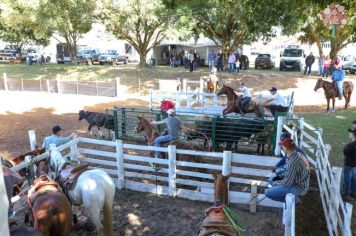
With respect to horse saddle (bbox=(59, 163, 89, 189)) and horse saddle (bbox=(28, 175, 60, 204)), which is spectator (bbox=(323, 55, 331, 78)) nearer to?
horse saddle (bbox=(59, 163, 89, 189))

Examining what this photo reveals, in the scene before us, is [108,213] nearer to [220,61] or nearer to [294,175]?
[294,175]

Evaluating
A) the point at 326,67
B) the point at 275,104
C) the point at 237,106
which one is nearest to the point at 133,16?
the point at 326,67

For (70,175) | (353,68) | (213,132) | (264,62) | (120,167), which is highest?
(264,62)

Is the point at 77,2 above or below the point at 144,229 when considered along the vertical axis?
above

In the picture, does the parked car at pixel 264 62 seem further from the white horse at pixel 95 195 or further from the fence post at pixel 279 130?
the white horse at pixel 95 195

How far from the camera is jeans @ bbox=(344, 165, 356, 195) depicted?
740 centimetres

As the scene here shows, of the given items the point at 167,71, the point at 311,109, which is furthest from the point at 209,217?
the point at 167,71

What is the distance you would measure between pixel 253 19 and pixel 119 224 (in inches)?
358

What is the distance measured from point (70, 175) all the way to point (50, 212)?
117cm

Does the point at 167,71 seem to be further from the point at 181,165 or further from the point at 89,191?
the point at 89,191

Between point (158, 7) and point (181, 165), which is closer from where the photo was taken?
point (181, 165)

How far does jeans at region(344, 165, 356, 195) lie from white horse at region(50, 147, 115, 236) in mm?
4760

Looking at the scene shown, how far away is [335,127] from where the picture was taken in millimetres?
12844

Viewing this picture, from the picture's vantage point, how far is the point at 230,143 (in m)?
10.9
